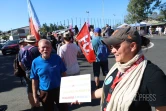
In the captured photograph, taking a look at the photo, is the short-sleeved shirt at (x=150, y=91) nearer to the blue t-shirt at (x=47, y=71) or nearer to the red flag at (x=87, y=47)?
the blue t-shirt at (x=47, y=71)

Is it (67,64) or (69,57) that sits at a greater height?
(69,57)

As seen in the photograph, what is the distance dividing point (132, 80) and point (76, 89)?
86 centimetres

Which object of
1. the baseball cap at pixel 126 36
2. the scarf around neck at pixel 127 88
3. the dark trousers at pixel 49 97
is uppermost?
the baseball cap at pixel 126 36

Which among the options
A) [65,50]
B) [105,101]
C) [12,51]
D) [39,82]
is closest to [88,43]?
[65,50]

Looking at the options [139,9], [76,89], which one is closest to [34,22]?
[76,89]

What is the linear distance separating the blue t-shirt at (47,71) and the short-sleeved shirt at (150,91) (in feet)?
6.77

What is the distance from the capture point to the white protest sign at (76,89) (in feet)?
7.72

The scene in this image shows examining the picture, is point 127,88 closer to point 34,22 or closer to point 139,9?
point 34,22

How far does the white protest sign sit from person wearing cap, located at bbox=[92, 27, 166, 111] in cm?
37

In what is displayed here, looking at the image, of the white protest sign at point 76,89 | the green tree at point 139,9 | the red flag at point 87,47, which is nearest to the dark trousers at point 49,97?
the white protest sign at point 76,89

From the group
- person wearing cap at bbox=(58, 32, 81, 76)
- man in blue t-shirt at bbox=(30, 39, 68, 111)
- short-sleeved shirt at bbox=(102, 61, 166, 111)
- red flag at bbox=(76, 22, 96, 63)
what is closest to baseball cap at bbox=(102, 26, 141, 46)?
short-sleeved shirt at bbox=(102, 61, 166, 111)

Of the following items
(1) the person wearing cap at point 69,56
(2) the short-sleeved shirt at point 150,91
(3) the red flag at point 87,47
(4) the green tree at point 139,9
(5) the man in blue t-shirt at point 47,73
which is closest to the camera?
(2) the short-sleeved shirt at point 150,91

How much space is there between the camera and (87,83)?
2436mm

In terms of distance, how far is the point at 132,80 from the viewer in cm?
174
